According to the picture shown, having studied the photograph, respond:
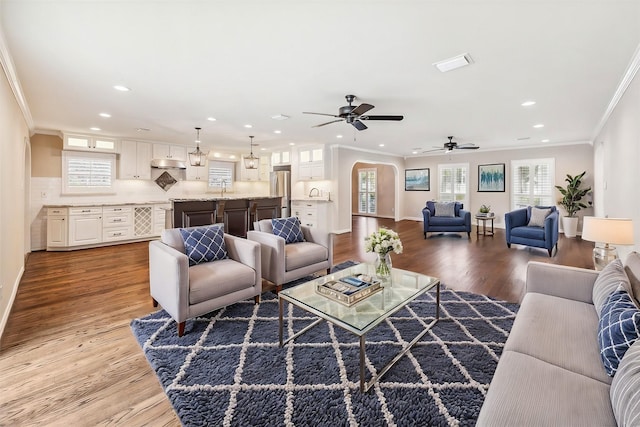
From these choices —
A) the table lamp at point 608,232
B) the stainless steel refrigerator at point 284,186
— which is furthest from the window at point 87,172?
the table lamp at point 608,232

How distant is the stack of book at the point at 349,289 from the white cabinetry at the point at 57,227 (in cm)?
598

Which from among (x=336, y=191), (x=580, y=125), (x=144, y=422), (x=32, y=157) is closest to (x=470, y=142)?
(x=580, y=125)

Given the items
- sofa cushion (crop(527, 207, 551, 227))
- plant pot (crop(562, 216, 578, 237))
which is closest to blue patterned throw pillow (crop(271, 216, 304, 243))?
sofa cushion (crop(527, 207, 551, 227))

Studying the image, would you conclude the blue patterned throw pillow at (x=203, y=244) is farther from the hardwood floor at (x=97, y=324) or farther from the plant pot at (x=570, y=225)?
the plant pot at (x=570, y=225)

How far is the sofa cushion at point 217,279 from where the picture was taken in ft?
8.46

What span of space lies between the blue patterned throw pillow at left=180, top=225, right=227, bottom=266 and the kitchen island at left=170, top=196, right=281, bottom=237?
2295 millimetres

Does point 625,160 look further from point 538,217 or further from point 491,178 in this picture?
point 491,178

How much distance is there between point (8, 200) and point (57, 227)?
333cm

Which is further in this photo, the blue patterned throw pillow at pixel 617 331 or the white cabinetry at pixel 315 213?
the white cabinetry at pixel 315 213

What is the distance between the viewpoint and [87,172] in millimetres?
6445

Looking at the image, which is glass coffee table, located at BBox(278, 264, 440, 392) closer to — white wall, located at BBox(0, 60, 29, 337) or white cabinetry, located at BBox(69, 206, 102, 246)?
white wall, located at BBox(0, 60, 29, 337)

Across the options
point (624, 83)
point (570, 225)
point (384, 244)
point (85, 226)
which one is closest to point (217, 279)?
point (384, 244)

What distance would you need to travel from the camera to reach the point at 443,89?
346cm

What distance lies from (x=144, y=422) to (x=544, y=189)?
32.0ft
